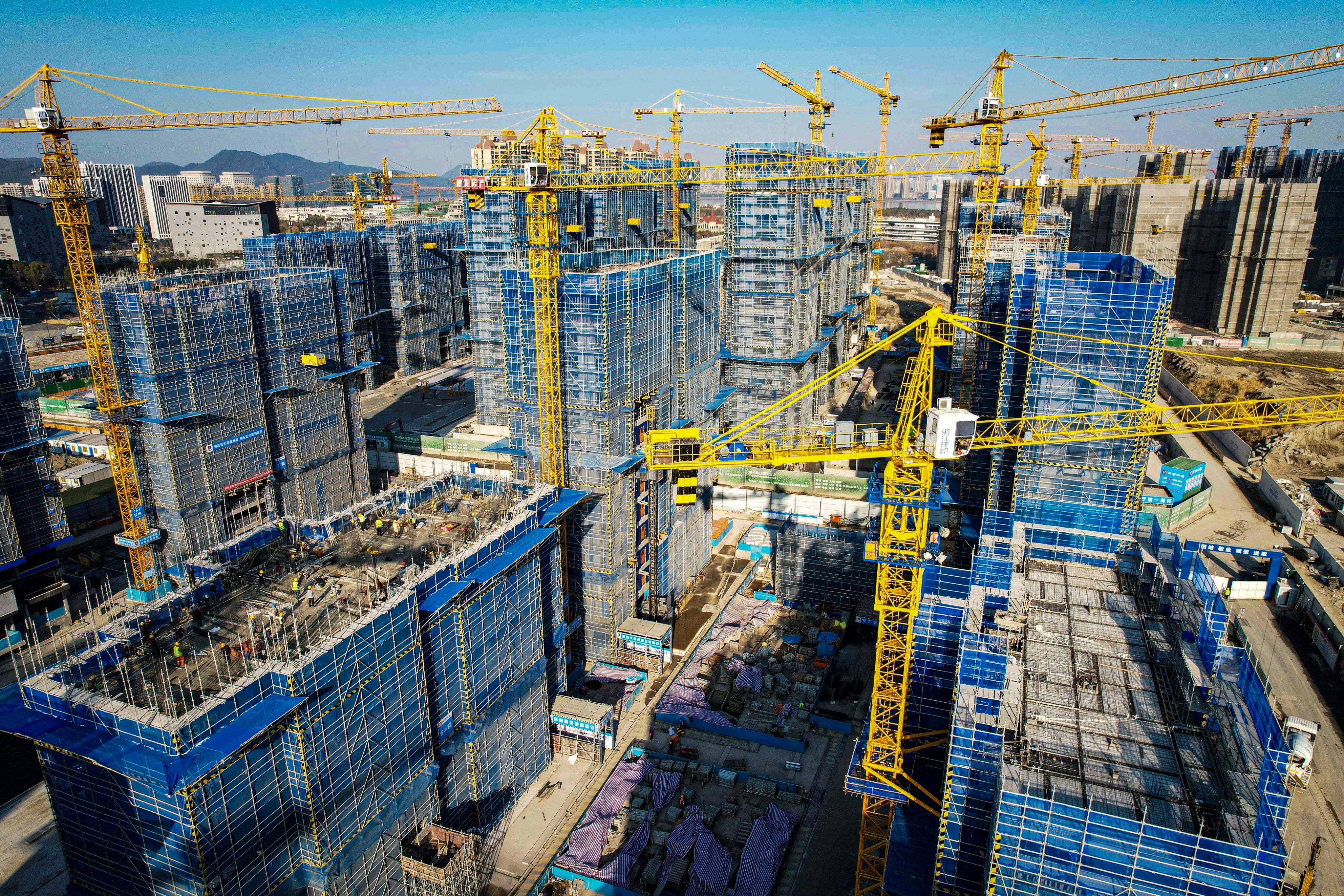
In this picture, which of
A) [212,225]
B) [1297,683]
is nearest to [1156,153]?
[1297,683]

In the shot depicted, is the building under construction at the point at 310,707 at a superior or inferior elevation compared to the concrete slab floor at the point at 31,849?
superior

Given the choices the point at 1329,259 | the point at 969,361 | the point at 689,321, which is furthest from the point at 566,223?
the point at 1329,259

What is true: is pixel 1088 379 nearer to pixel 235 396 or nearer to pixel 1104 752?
pixel 1104 752

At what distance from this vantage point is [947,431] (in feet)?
95.8

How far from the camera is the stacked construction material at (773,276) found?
61.0 m

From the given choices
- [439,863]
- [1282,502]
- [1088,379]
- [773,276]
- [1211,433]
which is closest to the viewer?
[439,863]

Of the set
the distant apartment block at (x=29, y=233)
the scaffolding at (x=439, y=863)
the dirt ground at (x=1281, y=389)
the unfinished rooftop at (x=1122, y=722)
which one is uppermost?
the distant apartment block at (x=29, y=233)

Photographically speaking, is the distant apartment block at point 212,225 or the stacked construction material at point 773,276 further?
the distant apartment block at point 212,225

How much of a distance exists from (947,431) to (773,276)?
3521 centimetres

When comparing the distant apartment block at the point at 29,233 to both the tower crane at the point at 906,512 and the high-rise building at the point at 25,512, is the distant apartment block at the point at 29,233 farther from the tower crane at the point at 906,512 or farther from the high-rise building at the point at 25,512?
the tower crane at the point at 906,512

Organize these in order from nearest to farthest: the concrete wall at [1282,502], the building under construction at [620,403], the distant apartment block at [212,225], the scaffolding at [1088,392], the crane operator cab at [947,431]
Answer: the crane operator cab at [947,431]
the scaffolding at [1088,392]
the building under construction at [620,403]
the concrete wall at [1282,502]
the distant apartment block at [212,225]

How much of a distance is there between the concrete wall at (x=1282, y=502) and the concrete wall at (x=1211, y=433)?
12.7 ft

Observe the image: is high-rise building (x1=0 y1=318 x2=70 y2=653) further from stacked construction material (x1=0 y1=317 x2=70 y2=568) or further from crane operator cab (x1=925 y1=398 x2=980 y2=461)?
crane operator cab (x1=925 y1=398 x2=980 y2=461)

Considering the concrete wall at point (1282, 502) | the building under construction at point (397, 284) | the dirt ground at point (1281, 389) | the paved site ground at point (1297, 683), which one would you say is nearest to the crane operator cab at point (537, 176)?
the paved site ground at point (1297, 683)
